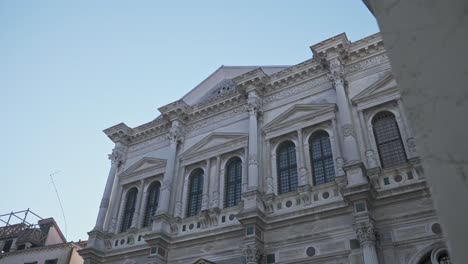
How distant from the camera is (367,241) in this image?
1072cm

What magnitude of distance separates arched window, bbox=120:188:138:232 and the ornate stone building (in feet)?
0.18

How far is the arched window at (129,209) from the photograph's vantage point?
18031 millimetres

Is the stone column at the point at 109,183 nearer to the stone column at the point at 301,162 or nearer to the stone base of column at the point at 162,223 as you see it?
the stone base of column at the point at 162,223

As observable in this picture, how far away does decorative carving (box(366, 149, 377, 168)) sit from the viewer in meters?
12.7

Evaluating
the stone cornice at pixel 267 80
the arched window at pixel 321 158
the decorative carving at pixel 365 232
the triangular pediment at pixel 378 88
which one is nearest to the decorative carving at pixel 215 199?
the arched window at pixel 321 158

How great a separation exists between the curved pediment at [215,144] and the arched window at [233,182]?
70 cm

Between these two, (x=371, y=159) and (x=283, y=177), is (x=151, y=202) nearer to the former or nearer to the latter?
(x=283, y=177)

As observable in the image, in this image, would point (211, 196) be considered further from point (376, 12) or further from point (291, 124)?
point (376, 12)

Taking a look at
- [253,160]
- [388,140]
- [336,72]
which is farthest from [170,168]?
[388,140]

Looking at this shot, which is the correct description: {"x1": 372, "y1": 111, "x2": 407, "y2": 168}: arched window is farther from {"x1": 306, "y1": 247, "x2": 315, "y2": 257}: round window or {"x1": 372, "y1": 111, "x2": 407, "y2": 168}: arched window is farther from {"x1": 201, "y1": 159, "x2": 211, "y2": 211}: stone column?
{"x1": 201, "y1": 159, "x2": 211, "y2": 211}: stone column

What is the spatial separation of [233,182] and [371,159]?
19.0ft

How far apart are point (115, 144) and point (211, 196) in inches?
300

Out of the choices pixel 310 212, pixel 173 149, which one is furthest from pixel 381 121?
pixel 173 149

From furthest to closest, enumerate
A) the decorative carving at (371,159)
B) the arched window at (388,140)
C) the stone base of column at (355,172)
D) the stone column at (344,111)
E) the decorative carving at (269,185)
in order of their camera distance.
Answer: the decorative carving at (269,185), the stone column at (344,111), the arched window at (388,140), the decorative carving at (371,159), the stone base of column at (355,172)
